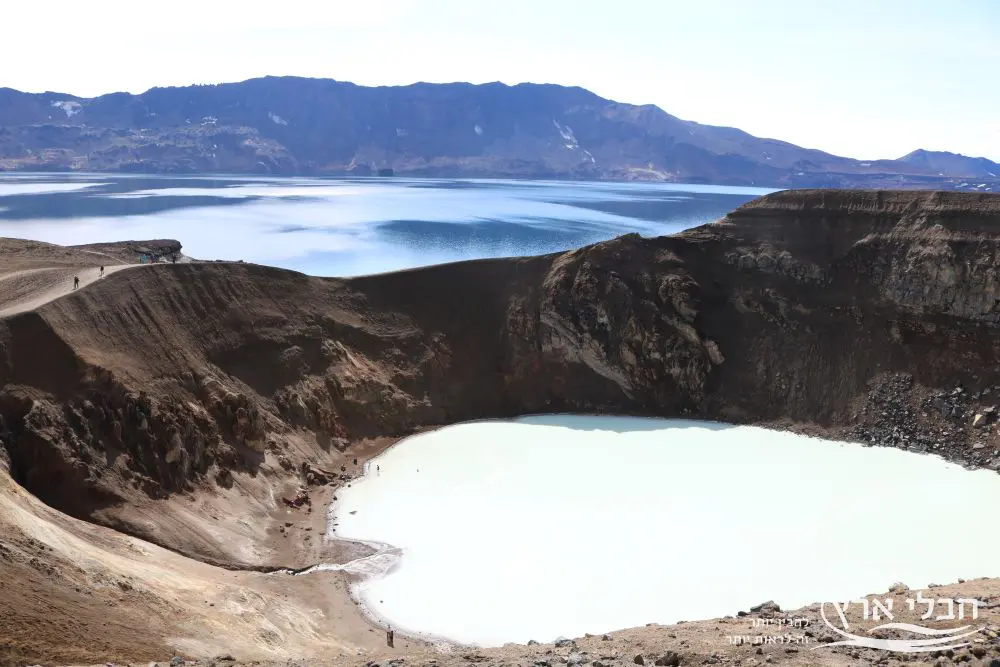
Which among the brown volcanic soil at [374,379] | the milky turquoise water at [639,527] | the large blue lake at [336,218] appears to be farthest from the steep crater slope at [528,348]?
the large blue lake at [336,218]

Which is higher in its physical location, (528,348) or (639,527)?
(528,348)

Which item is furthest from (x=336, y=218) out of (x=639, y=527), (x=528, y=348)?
(x=639, y=527)

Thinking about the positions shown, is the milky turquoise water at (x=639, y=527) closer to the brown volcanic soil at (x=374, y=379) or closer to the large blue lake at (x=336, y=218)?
the brown volcanic soil at (x=374, y=379)

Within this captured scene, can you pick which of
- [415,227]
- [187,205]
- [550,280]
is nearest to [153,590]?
[550,280]

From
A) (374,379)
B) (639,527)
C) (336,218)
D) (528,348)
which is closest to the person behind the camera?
(639,527)

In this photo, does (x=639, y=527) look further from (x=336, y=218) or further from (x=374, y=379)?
(x=336, y=218)

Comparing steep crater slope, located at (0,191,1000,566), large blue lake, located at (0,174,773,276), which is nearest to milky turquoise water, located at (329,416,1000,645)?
steep crater slope, located at (0,191,1000,566)

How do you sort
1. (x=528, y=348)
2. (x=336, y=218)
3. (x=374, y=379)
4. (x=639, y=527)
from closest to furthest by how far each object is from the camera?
1. (x=639, y=527)
2. (x=374, y=379)
3. (x=528, y=348)
4. (x=336, y=218)

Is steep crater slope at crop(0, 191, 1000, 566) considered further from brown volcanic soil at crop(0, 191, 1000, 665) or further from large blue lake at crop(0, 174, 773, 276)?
large blue lake at crop(0, 174, 773, 276)
